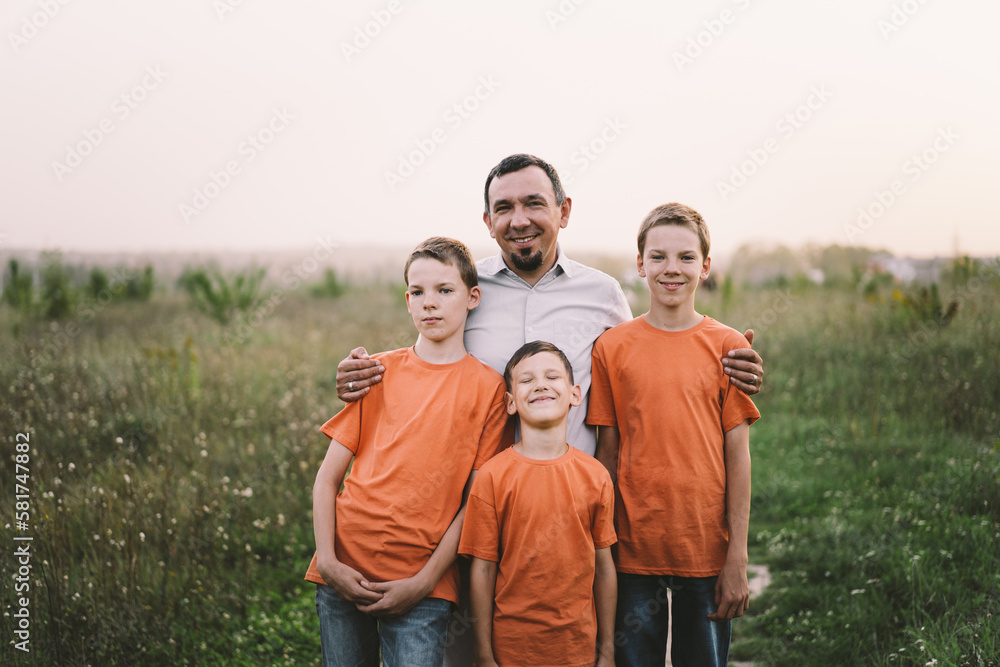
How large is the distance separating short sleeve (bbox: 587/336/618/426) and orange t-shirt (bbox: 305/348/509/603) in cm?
37

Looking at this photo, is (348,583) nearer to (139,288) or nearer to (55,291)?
(55,291)

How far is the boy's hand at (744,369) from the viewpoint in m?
2.21

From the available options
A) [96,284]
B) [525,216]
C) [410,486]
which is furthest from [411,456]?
[96,284]

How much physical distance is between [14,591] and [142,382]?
11.3 feet

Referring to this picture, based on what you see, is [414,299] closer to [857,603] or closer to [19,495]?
[857,603]

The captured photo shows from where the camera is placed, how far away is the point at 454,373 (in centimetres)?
229

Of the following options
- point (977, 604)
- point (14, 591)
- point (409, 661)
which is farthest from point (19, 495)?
point (977, 604)

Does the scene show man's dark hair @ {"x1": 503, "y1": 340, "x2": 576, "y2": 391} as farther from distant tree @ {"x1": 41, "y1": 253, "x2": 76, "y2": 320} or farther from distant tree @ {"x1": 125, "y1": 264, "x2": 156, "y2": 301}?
distant tree @ {"x1": 125, "y1": 264, "x2": 156, "y2": 301}

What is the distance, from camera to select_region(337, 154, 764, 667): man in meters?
2.51

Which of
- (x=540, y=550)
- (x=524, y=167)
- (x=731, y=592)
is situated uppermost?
(x=524, y=167)

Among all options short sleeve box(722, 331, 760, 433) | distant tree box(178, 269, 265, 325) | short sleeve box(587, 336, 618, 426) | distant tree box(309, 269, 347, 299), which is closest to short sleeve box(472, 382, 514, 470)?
short sleeve box(587, 336, 618, 426)

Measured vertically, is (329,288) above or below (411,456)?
above

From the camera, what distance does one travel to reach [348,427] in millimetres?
2270

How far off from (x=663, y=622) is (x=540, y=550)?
646mm
